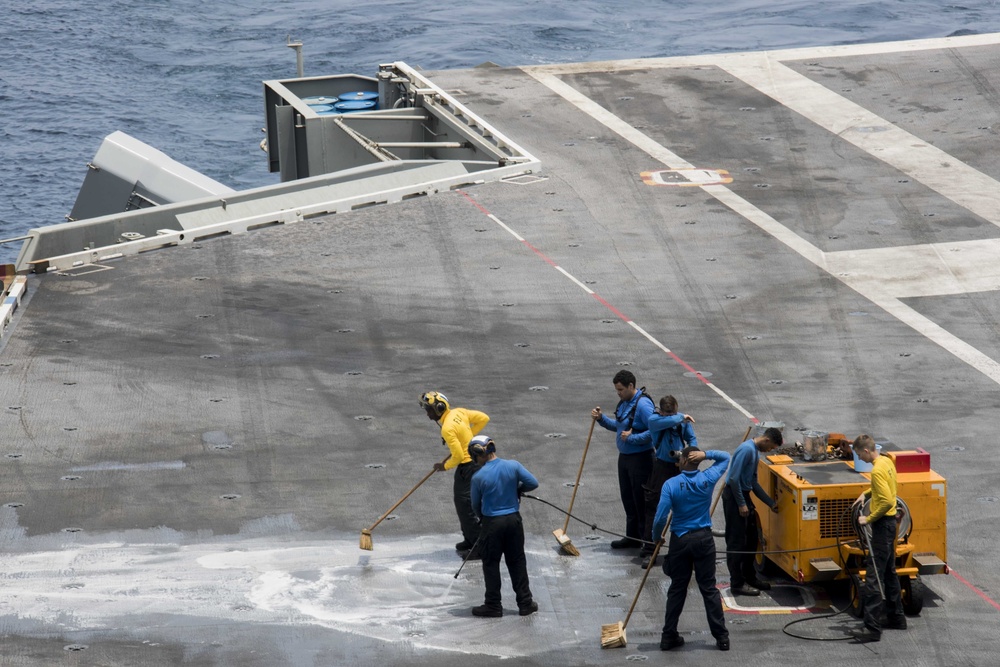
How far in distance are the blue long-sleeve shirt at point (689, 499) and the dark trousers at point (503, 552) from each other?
133cm

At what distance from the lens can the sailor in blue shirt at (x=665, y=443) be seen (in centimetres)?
1389

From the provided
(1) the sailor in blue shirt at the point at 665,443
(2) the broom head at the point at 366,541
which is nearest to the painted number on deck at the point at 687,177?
(1) the sailor in blue shirt at the point at 665,443

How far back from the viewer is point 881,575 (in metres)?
12.8

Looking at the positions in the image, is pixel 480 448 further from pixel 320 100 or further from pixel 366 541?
pixel 320 100

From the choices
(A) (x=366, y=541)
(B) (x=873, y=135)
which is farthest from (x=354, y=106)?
(A) (x=366, y=541)

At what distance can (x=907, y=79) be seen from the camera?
33125 millimetres

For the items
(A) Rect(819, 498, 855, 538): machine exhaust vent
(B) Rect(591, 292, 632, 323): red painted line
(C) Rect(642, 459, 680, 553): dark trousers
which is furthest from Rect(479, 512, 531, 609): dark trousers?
(B) Rect(591, 292, 632, 323): red painted line

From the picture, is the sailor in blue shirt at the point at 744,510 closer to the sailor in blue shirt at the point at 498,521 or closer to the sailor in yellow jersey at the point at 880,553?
the sailor in yellow jersey at the point at 880,553

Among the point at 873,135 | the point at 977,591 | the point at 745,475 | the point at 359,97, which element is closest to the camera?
the point at 745,475

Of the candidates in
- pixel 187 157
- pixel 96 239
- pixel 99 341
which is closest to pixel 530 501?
pixel 99 341

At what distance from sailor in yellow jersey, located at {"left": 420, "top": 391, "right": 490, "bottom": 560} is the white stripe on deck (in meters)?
8.39

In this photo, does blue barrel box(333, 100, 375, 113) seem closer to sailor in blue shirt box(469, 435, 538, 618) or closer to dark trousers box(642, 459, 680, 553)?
dark trousers box(642, 459, 680, 553)

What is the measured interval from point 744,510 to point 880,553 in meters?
1.32

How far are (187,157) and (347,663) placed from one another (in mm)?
40594
